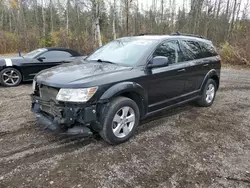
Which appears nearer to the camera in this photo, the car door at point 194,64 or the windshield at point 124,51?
the windshield at point 124,51

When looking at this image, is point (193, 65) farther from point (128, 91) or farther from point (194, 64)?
point (128, 91)

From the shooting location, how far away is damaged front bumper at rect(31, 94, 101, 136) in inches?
116

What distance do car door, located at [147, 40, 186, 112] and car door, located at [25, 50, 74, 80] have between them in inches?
187

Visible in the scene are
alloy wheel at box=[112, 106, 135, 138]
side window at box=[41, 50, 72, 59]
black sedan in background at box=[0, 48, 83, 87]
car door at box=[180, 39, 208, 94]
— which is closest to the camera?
alloy wheel at box=[112, 106, 135, 138]

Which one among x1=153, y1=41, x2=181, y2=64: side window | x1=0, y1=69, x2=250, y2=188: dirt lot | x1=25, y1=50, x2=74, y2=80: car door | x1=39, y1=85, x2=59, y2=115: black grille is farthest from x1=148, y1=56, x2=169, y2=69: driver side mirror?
x1=25, y1=50, x2=74, y2=80: car door

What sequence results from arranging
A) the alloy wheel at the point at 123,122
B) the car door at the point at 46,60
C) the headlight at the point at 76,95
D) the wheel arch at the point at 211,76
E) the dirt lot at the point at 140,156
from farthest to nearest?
the car door at the point at 46,60 < the wheel arch at the point at 211,76 < the alloy wheel at the point at 123,122 < the headlight at the point at 76,95 < the dirt lot at the point at 140,156

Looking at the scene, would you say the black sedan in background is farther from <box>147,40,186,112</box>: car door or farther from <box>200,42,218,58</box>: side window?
<box>200,42,218,58</box>: side window

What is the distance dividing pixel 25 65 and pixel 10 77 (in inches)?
24.5

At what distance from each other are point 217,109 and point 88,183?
389 centimetres

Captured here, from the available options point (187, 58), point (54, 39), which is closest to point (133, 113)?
point (187, 58)

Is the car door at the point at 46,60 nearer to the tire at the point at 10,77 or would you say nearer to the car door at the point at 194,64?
the tire at the point at 10,77

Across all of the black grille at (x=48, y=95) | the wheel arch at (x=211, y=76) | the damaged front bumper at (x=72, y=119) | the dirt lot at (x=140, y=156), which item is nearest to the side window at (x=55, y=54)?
the dirt lot at (x=140, y=156)

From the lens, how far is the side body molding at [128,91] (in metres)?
3.12

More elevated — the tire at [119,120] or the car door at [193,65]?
the car door at [193,65]
